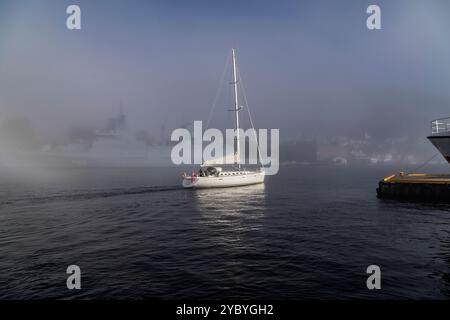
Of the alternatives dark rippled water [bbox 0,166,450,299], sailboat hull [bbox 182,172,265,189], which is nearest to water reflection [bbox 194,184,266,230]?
dark rippled water [bbox 0,166,450,299]

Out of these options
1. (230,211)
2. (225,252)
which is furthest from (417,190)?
(225,252)

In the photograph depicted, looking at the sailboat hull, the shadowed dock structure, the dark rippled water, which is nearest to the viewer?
the dark rippled water

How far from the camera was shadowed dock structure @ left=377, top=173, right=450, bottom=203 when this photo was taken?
40344 mm

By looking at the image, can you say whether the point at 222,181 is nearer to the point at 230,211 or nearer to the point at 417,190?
the point at 230,211

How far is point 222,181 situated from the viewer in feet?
209

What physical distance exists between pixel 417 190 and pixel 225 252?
37114mm

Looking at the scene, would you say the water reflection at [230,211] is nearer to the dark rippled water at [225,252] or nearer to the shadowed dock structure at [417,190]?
the dark rippled water at [225,252]

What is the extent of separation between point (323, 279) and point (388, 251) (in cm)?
814

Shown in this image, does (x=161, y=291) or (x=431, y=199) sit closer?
(x=161, y=291)

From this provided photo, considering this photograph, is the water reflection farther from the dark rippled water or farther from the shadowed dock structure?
the shadowed dock structure

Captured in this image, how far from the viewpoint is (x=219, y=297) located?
43.1 feet

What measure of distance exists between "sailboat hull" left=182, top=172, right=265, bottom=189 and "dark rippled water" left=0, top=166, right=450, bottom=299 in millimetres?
23570

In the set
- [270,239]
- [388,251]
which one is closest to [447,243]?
→ [388,251]
